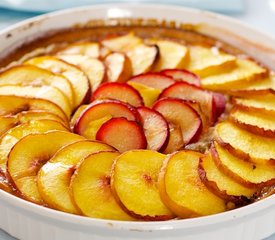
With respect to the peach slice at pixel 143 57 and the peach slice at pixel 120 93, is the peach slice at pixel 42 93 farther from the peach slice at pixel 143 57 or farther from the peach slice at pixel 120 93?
the peach slice at pixel 143 57

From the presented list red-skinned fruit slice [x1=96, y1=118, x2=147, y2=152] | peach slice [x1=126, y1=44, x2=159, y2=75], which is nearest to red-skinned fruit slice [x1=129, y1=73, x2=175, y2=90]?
peach slice [x1=126, y1=44, x2=159, y2=75]

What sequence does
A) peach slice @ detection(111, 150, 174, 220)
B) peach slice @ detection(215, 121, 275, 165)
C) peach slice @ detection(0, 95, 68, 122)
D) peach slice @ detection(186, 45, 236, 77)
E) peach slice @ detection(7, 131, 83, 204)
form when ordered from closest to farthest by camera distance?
1. peach slice @ detection(111, 150, 174, 220)
2. peach slice @ detection(7, 131, 83, 204)
3. peach slice @ detection(215, 121, 275, 165)
4. peach slice @ detection(0, 95, 68, 122)
5. peach slice @ detection(186, 45, 236, 77)

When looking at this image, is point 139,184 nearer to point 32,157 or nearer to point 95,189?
point 95,189

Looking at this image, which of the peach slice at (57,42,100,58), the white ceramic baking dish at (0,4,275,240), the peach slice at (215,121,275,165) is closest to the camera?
the white ceramic baking dish at (0,4,275,240)

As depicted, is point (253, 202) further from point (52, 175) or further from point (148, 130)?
point (52, 175)

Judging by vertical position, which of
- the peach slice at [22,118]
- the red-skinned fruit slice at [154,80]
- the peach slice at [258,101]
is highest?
the red-skinned fruit slice at [154,80]

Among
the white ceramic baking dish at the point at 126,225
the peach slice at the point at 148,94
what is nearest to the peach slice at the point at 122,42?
the peach slice at the point at 148,94

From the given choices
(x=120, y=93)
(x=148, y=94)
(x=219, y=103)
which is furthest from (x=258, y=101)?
(x=120, y=93)

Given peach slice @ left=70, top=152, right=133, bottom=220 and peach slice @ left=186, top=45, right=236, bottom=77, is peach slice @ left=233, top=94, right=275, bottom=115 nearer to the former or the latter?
peach slice @ left=186, top=45, right=236, bottom=77
